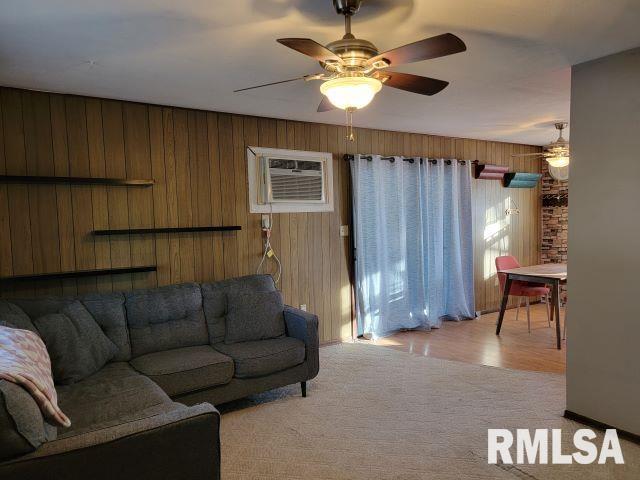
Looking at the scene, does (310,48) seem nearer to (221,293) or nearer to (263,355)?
(263,355)

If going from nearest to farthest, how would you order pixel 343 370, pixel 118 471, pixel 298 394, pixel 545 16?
pixel 118 471, pixel 545 16, pixel 298 394, pixel 343 370

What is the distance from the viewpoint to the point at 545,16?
2066 millimetres

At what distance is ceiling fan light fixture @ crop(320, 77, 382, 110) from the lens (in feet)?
6.38

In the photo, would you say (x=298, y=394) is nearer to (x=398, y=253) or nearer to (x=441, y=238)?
(x=398, y=253)

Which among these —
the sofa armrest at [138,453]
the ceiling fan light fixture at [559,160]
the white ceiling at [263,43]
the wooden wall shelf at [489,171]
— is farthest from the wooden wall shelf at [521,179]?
the sofa armrest at [138,453]

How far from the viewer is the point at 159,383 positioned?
105 inches

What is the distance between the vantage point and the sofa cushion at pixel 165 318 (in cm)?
310

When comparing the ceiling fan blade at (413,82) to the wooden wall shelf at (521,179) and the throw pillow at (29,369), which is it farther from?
the wooden wall shelf at (521,179)

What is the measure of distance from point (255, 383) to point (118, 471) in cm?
A: 156

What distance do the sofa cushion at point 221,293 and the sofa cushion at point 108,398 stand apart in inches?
31.0

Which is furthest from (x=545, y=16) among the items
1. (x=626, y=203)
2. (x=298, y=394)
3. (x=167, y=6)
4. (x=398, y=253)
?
(x=398, y=253)

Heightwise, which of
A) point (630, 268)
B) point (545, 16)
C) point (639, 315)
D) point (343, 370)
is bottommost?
point (343, 370)

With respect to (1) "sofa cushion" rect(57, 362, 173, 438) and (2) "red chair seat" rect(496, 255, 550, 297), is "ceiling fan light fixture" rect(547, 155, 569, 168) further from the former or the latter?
(1) "sofa cushion" rect(57, 362, 173, 438)

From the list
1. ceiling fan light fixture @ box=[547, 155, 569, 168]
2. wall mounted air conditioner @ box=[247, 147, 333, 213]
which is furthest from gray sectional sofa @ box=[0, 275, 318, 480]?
ceiling fan light fixture @ box=[547, 155, 569, 168]
